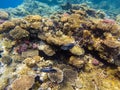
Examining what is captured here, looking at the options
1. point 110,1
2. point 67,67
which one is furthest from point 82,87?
point 110,1

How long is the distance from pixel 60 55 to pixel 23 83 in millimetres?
1970

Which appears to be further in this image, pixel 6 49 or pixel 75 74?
pixel 6 49

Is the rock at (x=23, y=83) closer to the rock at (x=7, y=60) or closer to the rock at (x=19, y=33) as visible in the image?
A: the rock at (x=7, y=60)

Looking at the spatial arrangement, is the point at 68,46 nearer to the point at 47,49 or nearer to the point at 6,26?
the point at 47,49

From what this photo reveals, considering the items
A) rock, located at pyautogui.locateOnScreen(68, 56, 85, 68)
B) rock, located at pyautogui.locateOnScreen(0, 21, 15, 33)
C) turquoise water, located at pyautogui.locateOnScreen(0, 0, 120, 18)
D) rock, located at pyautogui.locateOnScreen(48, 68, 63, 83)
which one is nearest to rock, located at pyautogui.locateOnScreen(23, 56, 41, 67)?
rock, located at pyautogui.locateOnScreen(48, 68, 63, 83)

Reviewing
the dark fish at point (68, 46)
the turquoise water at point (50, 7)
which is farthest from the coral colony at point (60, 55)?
the turquoise water at point (50, 7)

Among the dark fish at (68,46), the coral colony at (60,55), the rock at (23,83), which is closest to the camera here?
the rock at (23,83)

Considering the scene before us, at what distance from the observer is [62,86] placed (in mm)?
5562

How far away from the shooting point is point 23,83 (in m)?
5.36

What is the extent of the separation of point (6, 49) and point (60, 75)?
3.08 meters

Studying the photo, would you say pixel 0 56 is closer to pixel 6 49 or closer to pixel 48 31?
pixel 6 49

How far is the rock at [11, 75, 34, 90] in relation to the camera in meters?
5.28

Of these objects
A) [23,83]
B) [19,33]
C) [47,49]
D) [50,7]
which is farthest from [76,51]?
[50,7]

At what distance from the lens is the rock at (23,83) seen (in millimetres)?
5282
